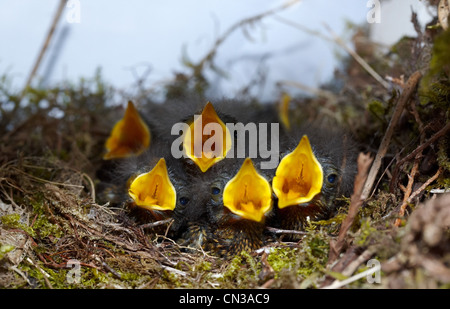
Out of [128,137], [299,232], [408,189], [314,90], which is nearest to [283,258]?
[299,232]

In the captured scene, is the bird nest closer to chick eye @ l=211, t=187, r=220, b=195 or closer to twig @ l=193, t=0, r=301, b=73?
chick eye @ l=211, t=187, r=220, b=195

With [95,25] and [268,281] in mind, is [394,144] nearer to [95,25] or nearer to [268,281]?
[268,281]

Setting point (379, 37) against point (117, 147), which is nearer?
point (117, 147)

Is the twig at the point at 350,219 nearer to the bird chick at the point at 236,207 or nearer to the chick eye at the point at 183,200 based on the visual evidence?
the bird chick at the point at 236,207

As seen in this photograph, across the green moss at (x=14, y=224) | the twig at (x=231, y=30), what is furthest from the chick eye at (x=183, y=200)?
the twig at (x=231, y=30)

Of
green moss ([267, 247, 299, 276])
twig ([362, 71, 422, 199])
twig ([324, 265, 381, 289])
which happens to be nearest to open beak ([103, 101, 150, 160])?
green moss ([267, 247, 299, 276])
